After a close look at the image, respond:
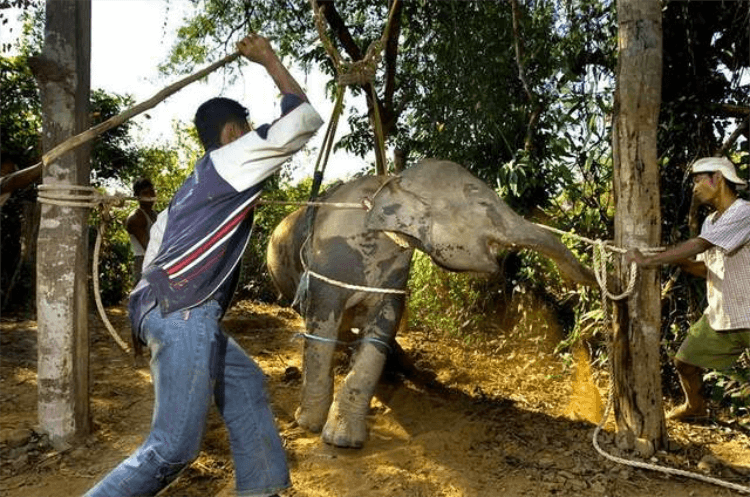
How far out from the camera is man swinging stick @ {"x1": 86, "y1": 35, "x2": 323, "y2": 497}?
2.37m

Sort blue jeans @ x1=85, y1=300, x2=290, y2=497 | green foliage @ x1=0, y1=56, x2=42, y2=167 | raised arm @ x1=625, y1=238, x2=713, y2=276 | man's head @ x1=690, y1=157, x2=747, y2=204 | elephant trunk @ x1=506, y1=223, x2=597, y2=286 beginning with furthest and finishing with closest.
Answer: green foliage @ x1=0, y1=56, x2=42, y2=167, man's head @ x1=690, y1=157, x2=747, y2=204, raised arm @ x1=625, y1=238, x2=713, y2=276, elephant trunk @ x1=506, y1=223, x2=597, y2=286, blue jeans @ x1=85, y1=300, x2=290, y2=497

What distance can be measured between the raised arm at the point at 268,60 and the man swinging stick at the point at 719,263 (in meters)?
2.22

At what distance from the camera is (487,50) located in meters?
6.18

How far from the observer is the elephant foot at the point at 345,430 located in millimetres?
4000

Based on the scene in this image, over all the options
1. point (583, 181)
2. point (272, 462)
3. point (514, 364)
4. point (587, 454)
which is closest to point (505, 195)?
point (583, 181)

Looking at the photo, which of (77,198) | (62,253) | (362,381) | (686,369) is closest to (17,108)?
(62,253)

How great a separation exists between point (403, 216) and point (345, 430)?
145 centimetres

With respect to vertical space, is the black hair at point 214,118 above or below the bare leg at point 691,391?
above

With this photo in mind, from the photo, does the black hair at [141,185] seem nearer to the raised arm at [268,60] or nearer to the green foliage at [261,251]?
the raised arm at [268,60]

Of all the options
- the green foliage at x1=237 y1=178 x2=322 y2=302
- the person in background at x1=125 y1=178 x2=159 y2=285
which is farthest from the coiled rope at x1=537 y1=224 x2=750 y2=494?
the green foliage at x1=237 y1=178 x2=322 y2=302

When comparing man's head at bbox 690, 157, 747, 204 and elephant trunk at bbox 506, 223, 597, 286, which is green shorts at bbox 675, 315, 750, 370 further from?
elephant trunk at bbox 506, 223, 597, 286

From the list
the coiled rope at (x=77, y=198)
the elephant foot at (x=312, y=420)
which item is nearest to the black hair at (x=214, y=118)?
the coiled rope at (x=77, y=198)

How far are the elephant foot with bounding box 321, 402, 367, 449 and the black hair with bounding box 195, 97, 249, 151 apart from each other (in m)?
2.07

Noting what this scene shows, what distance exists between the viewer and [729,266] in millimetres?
3863
